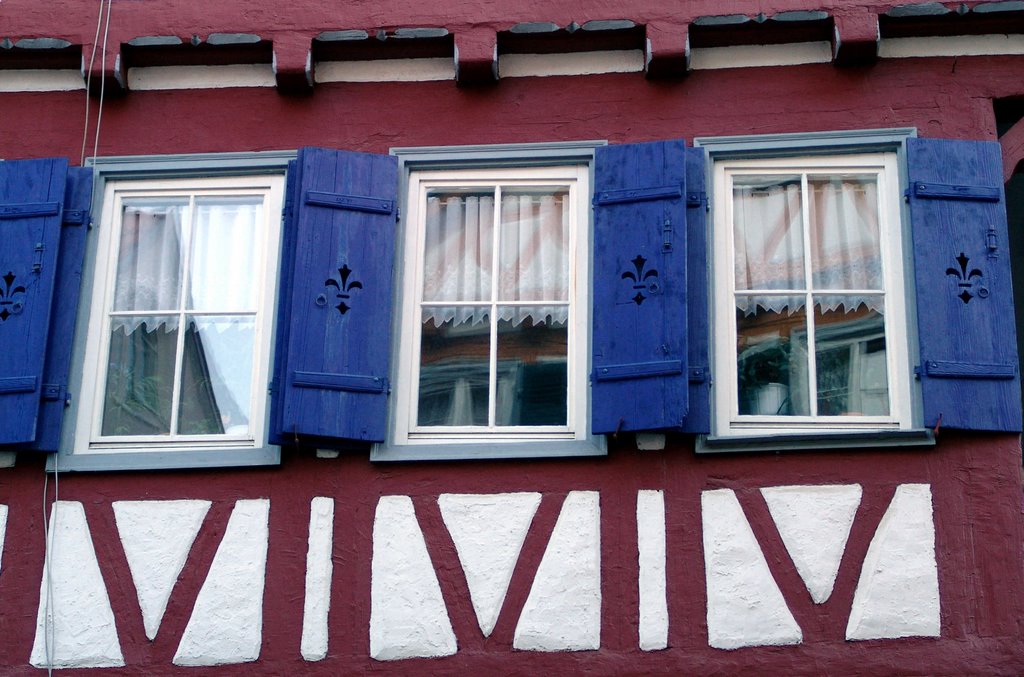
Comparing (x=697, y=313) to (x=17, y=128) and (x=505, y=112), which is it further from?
(x=17, y=128)

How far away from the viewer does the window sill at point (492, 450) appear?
656 centimetres

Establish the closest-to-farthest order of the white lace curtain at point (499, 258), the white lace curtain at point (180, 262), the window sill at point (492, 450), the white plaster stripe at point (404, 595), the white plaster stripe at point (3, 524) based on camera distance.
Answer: the white plaster stripe at point (404, 595) → the window sill at point (492, 450) → the white plaster stripe at point (3, 524) → the white lace curtain at point (499, 258) → the white lace curtain at point (180, 262)

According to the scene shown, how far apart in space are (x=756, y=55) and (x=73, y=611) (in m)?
3.93

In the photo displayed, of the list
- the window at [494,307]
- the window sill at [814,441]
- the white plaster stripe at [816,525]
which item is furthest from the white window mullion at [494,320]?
the white plaster stripe at [816,525]

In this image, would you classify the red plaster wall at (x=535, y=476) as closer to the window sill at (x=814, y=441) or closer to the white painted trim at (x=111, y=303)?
the window sill at (x=814, y=441)

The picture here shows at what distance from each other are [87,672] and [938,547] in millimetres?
3552

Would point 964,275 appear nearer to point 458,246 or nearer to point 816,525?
point 816,525

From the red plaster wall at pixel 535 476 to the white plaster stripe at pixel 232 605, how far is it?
0.16ft

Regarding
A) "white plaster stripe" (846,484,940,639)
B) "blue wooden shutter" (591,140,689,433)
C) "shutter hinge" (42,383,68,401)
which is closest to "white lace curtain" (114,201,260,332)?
"shutter hinge" (42,383,68,401)

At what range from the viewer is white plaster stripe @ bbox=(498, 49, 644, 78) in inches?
285

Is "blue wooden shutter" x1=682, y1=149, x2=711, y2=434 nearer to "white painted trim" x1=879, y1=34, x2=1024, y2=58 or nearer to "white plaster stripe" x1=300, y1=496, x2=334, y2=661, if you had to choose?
"white painted trim" x1=879, y1=34, x2=1024, y2=58

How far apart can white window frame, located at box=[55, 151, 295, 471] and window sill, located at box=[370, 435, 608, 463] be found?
1.63 ft

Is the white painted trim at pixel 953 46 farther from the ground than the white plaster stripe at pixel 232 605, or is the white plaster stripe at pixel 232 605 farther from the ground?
the white painted trim at pixel 953 46

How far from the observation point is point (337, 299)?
6.77 metres
